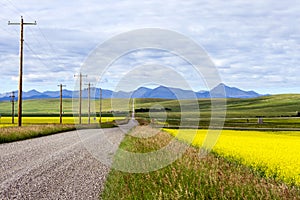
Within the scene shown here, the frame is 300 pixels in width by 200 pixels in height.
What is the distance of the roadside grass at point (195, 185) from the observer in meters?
7.11

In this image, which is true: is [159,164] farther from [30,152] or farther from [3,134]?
[3,134]

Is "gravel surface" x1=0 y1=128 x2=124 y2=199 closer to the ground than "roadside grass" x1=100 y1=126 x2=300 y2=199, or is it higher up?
closer to the ground

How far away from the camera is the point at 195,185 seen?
855 cm

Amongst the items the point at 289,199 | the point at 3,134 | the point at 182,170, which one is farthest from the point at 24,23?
the point at 289,199

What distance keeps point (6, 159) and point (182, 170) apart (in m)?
10.7

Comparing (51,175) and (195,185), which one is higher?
(195,185)

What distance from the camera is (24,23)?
47281 millimetres

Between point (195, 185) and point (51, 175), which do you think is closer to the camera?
point (195, 185)

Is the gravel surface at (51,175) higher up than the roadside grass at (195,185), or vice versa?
the roadside grass at (195,185)

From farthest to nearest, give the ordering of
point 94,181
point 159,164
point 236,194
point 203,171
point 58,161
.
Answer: point 58,161 < point 94,181 < point 159,164 < point 203,171 < point 236,194

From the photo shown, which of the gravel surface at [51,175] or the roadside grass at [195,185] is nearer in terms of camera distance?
the roadside grass at [195,185]

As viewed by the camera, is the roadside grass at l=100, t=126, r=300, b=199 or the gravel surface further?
the gravel surface

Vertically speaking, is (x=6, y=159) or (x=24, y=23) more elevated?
(x=24, y=23)

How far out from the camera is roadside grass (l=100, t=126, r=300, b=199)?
23.3ft
